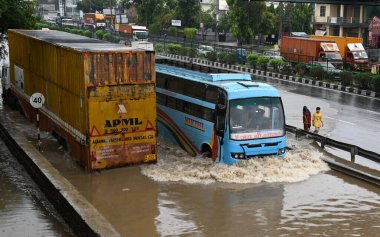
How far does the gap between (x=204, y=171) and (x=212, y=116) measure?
4.99 ft

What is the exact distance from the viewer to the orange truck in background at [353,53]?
38.6 m

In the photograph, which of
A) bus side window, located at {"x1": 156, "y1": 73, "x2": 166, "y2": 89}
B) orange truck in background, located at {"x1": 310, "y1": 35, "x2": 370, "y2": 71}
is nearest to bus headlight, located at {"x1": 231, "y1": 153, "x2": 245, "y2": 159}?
bus side window, located at {"x1": 156, "y1": 73, "x2": 166, "y2": 89}

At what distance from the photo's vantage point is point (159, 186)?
43.4 feet

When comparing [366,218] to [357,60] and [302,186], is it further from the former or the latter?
[357,60]

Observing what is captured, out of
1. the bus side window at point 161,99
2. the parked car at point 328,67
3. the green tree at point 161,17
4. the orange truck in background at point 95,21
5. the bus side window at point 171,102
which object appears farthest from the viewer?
the orange truck in background at point 95,21

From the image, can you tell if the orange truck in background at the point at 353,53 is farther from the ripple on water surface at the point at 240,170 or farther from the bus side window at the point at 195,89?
the bus side window at the point at 195,89

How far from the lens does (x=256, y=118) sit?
13906mm

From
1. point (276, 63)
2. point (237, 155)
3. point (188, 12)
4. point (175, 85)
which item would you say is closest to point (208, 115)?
point (237, 155)

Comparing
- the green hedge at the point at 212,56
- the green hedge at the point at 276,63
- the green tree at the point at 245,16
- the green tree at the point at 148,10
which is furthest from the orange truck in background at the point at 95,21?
the green hedge at the point at 276,63

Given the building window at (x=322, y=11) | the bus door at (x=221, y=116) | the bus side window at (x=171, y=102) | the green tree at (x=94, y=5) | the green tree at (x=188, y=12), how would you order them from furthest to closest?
the green tree at (x=94, y=5), the green tree at (x=188, y=12), the building window at (x=322, y=11), the bus side window at (x=171, y=102), the bus door at (x=221, y=116)

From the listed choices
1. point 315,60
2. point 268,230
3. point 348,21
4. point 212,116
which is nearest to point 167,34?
point 348,21

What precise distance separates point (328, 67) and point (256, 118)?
81.8 feet

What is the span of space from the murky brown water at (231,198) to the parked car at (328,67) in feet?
68.5

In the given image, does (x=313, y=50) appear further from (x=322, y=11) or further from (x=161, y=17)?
(x=161, y=17)
